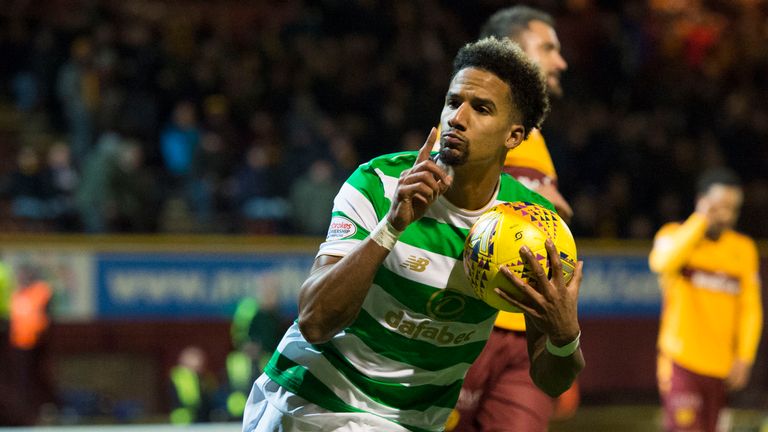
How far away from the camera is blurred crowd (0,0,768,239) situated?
12055mm

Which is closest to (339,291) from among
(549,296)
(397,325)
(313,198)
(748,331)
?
(397,325)

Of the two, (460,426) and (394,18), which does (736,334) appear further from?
(394,18)

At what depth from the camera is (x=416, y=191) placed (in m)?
2.83

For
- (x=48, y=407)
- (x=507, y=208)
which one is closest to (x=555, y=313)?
(x=507, y=208)

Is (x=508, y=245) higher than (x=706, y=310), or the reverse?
(x=508, y=245)

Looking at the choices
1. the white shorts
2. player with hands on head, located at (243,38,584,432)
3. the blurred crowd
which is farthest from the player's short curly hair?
the blurred crowd

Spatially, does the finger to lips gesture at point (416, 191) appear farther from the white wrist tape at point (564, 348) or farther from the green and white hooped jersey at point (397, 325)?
the white wrist tape at point (564, 348)

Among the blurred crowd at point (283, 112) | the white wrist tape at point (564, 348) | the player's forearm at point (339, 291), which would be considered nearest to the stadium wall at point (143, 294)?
the blurred crowd at point (283, 112)

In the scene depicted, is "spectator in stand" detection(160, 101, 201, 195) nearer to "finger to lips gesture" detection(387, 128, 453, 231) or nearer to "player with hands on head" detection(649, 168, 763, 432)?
"player with hands on head" detection(649, 168, 763, 432)

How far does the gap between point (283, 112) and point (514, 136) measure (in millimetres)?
10209

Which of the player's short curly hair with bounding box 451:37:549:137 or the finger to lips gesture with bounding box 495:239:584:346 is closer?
the finger to lips gesture with bounding box 495:239:584:346

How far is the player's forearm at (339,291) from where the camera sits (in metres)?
2.88

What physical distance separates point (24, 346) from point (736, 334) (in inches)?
260

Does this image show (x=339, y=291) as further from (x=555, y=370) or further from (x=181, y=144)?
(x=181, y=144)
